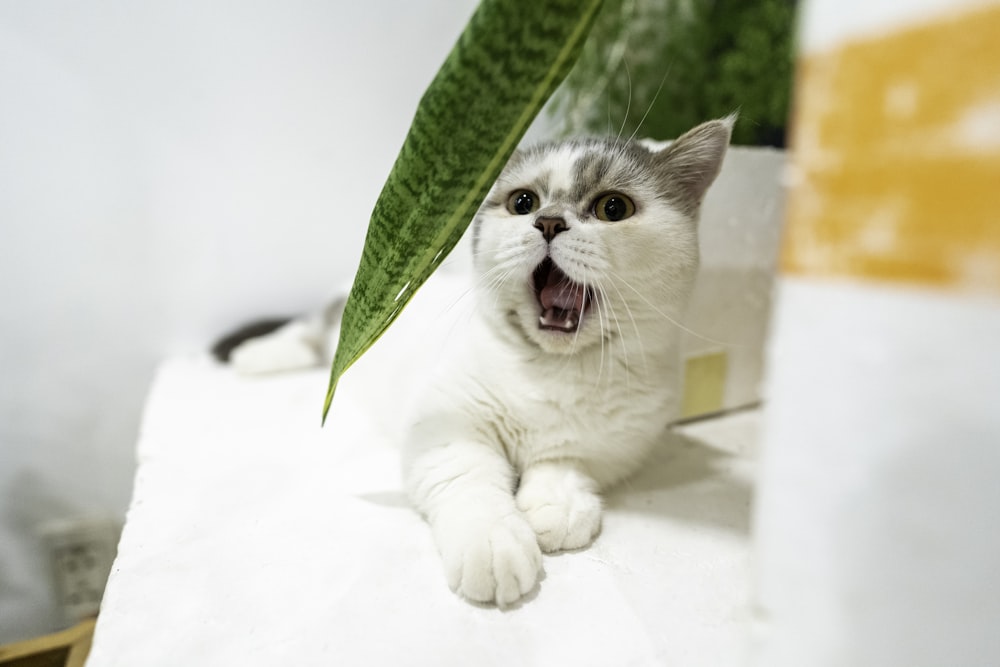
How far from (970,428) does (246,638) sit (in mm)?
712

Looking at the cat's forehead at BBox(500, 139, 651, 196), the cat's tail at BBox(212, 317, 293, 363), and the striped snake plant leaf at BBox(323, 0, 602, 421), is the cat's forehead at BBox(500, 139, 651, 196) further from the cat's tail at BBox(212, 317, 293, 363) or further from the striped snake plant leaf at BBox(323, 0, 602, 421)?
the cat's tail at BBox(212, 317, 293, 363)

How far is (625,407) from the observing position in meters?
0.92

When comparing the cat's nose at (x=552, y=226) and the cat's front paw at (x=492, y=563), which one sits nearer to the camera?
the cat's front paw at (x=492, y=563)

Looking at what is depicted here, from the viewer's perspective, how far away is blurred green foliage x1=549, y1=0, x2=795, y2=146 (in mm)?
1339

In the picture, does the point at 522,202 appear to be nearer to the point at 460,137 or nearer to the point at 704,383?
the point at 460,137

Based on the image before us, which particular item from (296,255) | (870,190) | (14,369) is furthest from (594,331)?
(14,369)

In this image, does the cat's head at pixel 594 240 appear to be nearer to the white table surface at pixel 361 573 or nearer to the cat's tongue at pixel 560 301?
the cat's tongue at pixel 560 301

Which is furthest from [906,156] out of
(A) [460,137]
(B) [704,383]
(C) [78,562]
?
(C) [78,562]

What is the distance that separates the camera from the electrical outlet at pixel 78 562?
1330 millimetres

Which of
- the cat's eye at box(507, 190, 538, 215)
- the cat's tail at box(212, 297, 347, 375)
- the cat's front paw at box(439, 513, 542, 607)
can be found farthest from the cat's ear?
the cat's tail at box(212, 297, 347, 375)

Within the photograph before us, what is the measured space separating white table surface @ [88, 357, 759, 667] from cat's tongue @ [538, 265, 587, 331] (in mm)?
322

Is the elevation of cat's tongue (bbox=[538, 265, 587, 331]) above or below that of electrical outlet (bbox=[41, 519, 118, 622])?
above

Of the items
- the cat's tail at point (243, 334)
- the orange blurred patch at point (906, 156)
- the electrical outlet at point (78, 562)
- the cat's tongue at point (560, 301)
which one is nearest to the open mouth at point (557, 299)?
the cat's tongue at point (560, 301)

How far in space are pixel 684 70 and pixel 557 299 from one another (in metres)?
0.96
